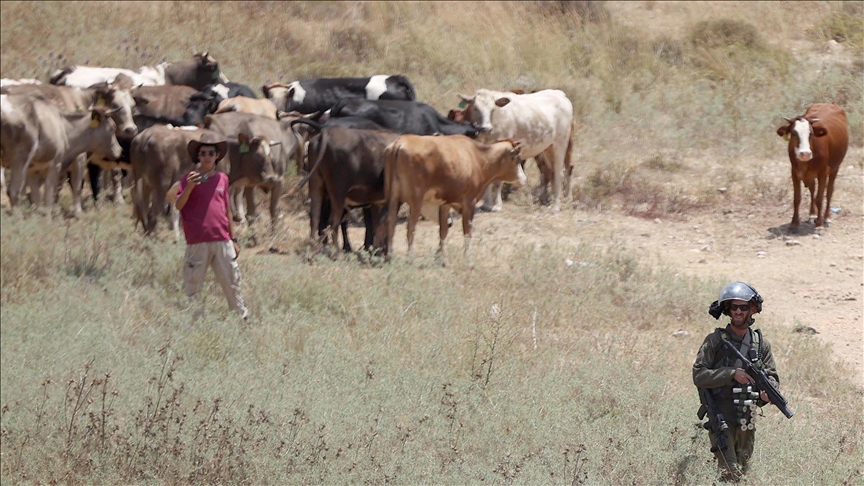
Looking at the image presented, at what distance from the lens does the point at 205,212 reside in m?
9.59

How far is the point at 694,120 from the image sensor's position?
60.1 ft

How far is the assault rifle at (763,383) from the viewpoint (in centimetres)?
603

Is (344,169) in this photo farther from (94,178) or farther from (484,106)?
(94,178)

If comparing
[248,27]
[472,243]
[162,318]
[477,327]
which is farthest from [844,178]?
[248,27]

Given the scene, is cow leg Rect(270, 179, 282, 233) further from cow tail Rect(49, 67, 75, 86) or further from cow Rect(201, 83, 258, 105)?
cow tail Rect(49, 67, 75, 86)

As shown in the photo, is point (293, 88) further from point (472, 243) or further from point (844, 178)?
point (844, 178)

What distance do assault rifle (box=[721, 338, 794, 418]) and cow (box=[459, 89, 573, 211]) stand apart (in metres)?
9.66

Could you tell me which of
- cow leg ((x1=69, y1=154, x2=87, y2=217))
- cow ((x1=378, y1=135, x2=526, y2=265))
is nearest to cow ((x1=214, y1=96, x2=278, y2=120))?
cow leg ((x1=69, y1=154, x2=87, y2=217))

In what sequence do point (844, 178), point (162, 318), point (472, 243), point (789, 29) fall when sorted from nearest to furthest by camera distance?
point (162, 318) → point (472, 243) → point (844, 178) → point (789, 29)

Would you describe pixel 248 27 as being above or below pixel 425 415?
below

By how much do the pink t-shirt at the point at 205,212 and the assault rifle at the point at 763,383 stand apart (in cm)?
498

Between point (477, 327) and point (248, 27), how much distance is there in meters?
16.8

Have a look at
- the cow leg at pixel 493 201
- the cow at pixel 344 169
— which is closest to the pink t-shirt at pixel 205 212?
the cow at pixel 344 169

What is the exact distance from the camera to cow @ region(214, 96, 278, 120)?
1568cm
